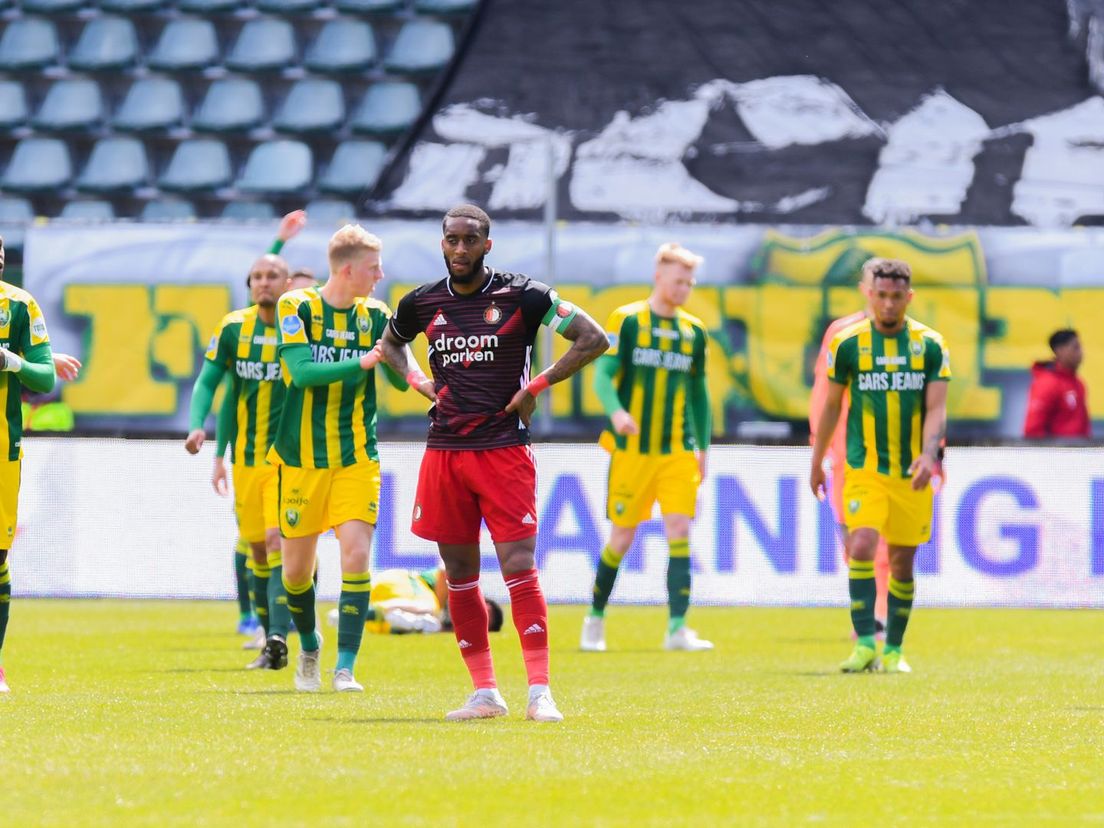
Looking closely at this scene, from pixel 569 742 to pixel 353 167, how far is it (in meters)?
16.0

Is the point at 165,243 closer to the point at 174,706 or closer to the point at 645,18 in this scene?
the point at 645,18

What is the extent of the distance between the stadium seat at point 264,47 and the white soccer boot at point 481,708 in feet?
53.7

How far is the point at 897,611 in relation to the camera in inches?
385

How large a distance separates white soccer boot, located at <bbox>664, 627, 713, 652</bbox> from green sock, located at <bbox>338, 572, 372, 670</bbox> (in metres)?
3.35

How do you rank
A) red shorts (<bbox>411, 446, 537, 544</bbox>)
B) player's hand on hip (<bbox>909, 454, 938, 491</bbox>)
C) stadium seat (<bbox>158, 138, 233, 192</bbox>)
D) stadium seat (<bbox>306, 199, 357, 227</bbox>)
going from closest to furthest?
red shorts (<bbox>411, 446, 537, 544</bbox>) < player's hand on hip (<bbox>909, 454, 938, 491</bbox>) < stadium seat (<bbox>306, 199, 357, 227</bbox>) < stadium seat (<bbox>158, 138, 233, 192</bbox>)

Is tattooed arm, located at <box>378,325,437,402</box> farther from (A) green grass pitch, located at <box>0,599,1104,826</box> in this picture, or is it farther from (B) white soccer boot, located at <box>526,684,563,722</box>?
(A) green grass pitch, located at <box>0,599,1104,826</box>

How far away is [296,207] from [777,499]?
8.67 metres

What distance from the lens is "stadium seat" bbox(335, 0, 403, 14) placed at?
2270cm

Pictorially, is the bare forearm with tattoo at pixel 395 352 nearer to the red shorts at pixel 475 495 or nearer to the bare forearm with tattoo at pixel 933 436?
the red shorts at pixel 475 495

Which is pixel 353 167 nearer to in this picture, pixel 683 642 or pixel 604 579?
pixel 604 579

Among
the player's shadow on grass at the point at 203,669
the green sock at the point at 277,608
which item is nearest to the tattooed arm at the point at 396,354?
the green sock at the point at 277,608

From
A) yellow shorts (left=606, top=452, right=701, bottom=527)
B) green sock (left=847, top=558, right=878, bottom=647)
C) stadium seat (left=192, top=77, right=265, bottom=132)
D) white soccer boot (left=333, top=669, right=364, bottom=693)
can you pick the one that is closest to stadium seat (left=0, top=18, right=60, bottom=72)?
stadium seat (left=192, top=77, right=265, bottom=132)

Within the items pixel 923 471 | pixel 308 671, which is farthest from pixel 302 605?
pixel 923 471

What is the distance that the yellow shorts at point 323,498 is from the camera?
822 cm
